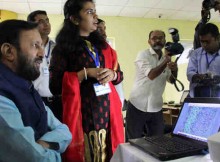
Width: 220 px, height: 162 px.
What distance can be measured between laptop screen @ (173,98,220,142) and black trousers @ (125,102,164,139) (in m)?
1.26

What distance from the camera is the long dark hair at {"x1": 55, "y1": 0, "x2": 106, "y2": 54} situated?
1.34m

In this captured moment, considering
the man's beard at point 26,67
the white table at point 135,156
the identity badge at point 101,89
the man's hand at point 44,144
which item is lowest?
the white table at point 135,156

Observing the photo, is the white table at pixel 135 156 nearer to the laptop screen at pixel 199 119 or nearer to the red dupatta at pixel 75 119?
the laptop screen at pixel 199 119

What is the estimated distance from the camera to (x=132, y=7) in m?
4.64

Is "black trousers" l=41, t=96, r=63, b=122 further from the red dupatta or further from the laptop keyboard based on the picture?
the laptop keyboard

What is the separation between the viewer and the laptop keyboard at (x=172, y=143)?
0.80 m

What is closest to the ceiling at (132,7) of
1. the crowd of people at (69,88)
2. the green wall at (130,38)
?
the green wall at (130,38)

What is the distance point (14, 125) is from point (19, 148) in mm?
76

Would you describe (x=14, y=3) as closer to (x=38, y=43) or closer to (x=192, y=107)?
(x=38, y=43)

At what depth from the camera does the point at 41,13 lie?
2.13 m

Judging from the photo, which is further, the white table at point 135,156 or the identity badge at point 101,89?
the identity badge at point 101,89

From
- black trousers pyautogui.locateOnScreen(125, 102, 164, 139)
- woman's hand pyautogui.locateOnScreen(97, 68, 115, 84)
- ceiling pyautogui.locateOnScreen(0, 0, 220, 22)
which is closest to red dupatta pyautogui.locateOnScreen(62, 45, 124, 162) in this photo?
woman's hand pyautogui.locateOnScreen(97, 68, 115, 84)

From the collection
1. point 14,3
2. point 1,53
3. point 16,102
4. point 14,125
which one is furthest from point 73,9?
point 14,3

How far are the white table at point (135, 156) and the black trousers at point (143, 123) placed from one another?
4.31 ft
